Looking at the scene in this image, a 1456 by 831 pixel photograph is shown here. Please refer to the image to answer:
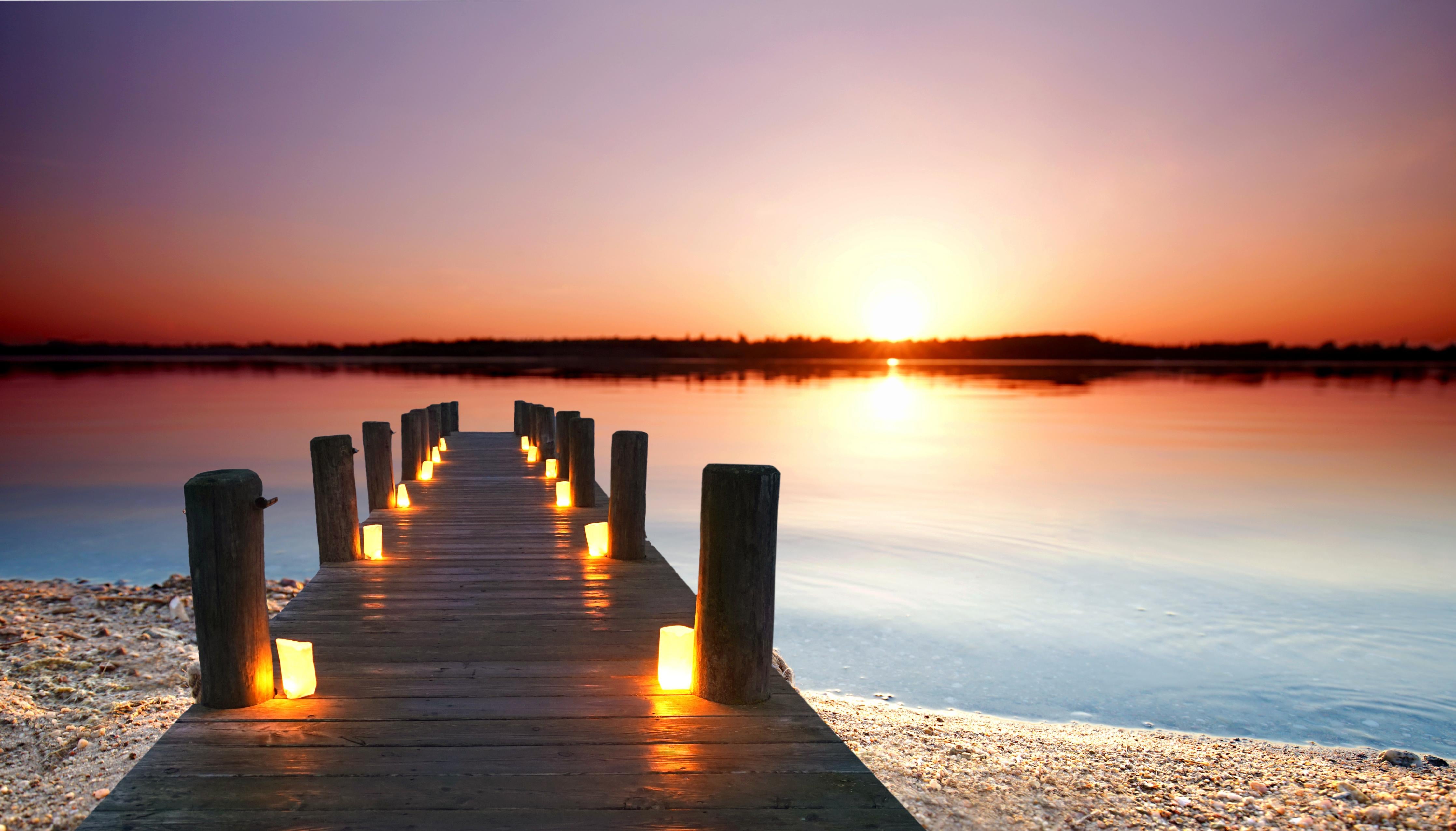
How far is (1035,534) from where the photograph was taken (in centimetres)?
1606

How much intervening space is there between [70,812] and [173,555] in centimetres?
1136

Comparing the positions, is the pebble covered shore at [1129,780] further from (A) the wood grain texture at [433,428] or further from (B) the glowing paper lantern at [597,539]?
(A) the wood grain texture at [433,428]

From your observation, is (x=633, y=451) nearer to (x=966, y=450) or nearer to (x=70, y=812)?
(x=70, y=812)

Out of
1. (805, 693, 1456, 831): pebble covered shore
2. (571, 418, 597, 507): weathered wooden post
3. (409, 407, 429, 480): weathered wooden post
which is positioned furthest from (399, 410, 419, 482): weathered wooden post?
(805, 693, 1456, 831): pebble covered shore

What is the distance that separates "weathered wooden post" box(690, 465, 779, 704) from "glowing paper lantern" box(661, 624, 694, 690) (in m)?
0.16

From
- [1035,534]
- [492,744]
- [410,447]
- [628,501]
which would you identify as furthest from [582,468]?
[1035,534]

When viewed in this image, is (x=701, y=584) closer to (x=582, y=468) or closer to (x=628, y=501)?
(x=628, y=501)

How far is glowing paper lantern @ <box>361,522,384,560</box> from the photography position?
668cm

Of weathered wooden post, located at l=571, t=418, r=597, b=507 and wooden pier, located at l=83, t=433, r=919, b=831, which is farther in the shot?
weathered wooden post, located at l=571, t=418, r=597, b=507

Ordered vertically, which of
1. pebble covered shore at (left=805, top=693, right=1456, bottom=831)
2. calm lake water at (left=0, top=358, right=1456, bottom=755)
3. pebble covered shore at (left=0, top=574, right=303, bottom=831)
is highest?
pebble covered shore at (left=0, top=574, right=303, bottom=831)

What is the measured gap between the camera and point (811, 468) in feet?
79.7

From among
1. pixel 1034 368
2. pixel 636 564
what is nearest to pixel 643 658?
pixel 636 564

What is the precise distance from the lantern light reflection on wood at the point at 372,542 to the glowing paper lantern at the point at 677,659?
3.77m

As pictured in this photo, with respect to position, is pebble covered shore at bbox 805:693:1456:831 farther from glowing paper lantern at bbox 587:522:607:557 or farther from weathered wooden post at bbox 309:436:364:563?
weathered wooden post at bbox 309:436:364:563
